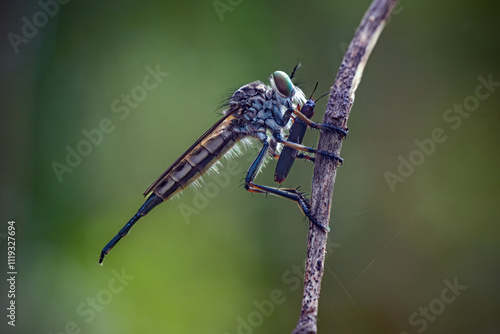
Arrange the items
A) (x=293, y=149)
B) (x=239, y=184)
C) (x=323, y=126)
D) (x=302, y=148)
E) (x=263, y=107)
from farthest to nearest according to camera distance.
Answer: (x=239, y=184) → (x=263, y=107) → (x=293, y=149) → (x=302, y=148) → (x=323, y=126)

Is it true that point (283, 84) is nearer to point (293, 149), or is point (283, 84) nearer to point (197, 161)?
point (293, 149)

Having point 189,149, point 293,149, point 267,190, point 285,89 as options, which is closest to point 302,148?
point 293,149

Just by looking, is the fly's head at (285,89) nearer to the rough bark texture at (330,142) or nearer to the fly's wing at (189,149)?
the fly's wing at (189,149)

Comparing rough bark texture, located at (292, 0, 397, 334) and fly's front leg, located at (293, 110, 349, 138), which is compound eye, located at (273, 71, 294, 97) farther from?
rough bark texture, located at (292, 0, 397, 334)

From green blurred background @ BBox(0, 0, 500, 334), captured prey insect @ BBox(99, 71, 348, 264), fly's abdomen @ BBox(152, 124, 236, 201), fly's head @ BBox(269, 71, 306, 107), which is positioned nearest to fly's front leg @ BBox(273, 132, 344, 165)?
captured prey insect @ BBox(99, 71, 348, 264)

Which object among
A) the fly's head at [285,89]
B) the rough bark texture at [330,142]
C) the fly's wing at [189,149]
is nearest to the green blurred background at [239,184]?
the fly's head at [285,89]

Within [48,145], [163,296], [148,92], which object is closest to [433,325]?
[163,296]
